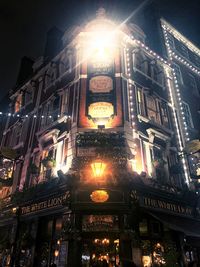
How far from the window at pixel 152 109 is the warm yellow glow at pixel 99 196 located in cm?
615

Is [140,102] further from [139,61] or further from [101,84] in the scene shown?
[139,61]

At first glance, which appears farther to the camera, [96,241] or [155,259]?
[155,259]

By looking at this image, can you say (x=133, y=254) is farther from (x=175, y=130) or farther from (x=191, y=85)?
(x=191, y=85)

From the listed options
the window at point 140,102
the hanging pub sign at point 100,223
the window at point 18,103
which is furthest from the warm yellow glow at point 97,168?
the window at point 18,103

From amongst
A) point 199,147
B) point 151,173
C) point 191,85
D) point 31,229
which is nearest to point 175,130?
point 199,147

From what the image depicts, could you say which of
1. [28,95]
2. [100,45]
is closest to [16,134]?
[28,95]

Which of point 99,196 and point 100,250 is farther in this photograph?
point 99,196

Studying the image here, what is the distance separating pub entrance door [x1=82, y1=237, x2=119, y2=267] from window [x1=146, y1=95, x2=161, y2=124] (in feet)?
24.2

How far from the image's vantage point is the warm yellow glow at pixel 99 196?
988 centimetres

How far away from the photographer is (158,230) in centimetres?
1123

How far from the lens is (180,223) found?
11.4m

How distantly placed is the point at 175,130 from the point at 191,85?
7.21 metres

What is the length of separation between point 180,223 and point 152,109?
265 inches

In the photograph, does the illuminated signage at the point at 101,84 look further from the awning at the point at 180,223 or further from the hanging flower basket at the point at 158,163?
the awning at the point at 180,223
